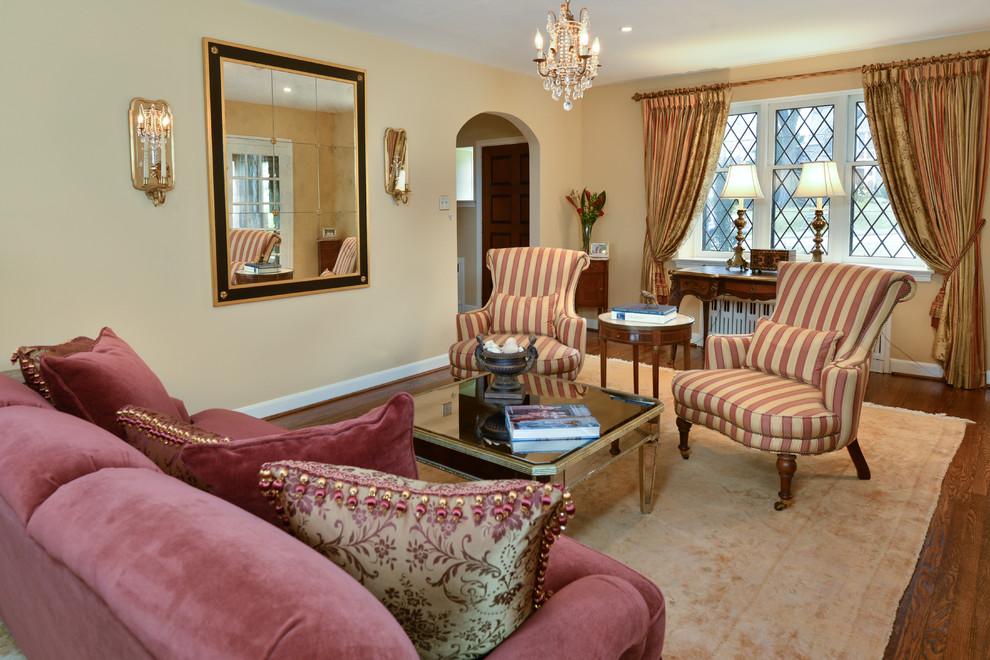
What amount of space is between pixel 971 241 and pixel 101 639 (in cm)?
560

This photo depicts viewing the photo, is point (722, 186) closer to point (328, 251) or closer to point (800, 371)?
point (800, 371)

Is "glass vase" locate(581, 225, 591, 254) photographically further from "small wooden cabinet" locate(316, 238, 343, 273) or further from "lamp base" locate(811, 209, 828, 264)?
"small wooden cabinet" locate(316, 238, 343, 273)

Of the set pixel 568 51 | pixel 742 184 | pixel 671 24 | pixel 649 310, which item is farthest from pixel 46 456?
pixel 742 184

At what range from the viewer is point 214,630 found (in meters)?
0.74

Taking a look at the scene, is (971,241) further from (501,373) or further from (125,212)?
(125,212)

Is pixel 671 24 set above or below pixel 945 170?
above

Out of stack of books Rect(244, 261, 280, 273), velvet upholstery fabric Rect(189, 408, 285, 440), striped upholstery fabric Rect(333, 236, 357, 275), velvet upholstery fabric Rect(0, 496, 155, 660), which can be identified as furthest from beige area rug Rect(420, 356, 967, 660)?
striped upholstery fabric Rect(333, 236, 357, 275)

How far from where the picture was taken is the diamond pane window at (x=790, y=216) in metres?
5.73

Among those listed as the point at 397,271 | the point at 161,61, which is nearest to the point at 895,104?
the point at 397,271

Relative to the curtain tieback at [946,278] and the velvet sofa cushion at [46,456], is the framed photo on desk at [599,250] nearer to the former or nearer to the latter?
the curtain tieback at [946,278]

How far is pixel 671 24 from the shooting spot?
450 centimetres

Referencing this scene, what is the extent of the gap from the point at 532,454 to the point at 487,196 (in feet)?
19.4

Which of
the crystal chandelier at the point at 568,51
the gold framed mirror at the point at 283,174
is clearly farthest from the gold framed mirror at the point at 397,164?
the crystal chandelier at the point at 568,51

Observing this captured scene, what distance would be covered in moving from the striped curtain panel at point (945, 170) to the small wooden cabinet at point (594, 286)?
252 cm
